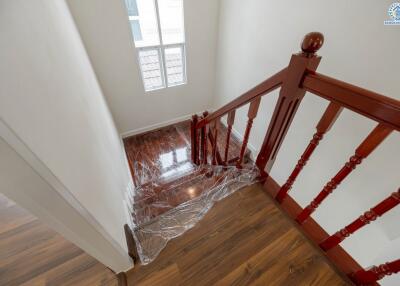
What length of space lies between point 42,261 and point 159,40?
9.46ft

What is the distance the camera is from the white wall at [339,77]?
4.02 ft

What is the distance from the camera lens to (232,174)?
4.61ft

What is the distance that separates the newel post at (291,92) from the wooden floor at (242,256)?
0.37 m

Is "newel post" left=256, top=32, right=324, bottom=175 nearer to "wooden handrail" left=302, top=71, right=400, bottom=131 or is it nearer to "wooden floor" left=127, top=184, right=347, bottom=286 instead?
"wooden handrail" left=302, top=71, right=400, bottom=131

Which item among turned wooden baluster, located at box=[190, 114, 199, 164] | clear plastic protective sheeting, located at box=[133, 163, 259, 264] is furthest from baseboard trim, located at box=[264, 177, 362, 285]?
turned wooden baluster, located at box=[190, 114, 199, 164]

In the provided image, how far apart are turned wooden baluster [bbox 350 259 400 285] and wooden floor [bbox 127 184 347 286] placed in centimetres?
8

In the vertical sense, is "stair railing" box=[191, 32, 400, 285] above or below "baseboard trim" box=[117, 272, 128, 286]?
above

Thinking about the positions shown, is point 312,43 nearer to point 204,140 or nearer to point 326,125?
point 326,125

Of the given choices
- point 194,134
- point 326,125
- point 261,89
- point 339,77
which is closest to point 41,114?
point 261,89

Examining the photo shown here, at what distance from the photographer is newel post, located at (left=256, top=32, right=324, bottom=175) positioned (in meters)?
0.66

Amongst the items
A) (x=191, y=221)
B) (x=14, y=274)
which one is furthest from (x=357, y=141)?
(x=14, y=274)

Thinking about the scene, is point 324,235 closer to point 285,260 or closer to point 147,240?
point 285,260

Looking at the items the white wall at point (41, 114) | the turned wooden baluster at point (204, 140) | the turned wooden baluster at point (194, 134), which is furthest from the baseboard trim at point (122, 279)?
the turned wooden baluster at point (194, 134)

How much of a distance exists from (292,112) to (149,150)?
2754 mm
